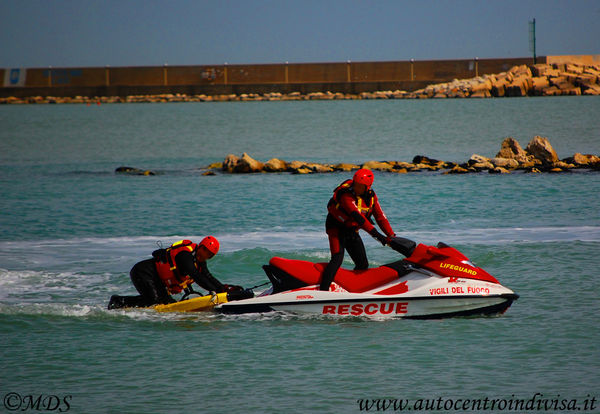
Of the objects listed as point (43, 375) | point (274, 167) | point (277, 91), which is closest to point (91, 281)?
point (43, 375)

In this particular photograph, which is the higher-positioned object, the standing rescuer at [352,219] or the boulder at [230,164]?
the standing rescuer at [352,219]

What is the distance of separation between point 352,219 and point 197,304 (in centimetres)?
238

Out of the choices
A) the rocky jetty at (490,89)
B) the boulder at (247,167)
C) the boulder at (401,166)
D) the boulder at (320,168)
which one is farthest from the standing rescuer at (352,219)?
the rocky jetty at (490,89)

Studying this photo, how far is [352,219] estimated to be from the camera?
1109 cm

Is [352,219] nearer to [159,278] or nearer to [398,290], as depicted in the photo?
[398,290]

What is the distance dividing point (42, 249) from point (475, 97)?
348 ft

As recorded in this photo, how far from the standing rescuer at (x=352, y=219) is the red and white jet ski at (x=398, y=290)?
0.81 ft

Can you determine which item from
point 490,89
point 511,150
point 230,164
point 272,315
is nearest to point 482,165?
point 511,150

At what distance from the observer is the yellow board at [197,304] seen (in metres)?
11.4

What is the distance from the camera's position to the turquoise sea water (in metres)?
9.27

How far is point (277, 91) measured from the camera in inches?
5207

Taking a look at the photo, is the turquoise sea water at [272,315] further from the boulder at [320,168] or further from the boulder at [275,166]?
the boulder at [275,166]

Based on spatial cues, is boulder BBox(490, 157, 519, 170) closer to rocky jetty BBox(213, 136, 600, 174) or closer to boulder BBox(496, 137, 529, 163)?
rocky jetty BBox(213, 136, 600, 174)

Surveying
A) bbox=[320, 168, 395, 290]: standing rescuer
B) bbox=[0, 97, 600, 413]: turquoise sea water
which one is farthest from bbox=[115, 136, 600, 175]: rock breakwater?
bbox=[320, 168, 395, 290]: standing rescuer
